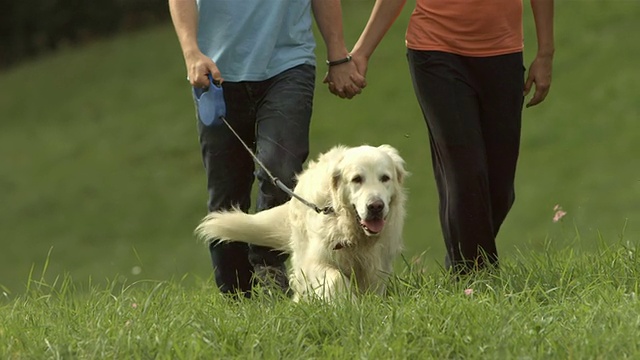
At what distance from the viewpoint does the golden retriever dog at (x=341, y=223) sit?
6090 mm

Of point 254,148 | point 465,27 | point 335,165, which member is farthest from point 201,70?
point 465,27

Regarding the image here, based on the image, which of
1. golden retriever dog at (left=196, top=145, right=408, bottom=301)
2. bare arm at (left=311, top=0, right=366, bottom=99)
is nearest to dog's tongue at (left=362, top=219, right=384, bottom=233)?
golden retriever dog at (left=196, top=145, right=408, bottom=301)

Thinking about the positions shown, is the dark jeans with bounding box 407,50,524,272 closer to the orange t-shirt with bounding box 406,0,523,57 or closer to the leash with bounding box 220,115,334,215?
the orange t-shirt with bounding box 406,0,523,57

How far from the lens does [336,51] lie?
6781 mm

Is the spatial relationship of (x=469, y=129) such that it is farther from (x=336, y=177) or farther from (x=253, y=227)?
(x=253, y=227)

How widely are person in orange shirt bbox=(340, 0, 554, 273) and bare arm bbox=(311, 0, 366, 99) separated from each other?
1.02 feet

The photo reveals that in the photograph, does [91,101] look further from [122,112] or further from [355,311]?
[355,311]

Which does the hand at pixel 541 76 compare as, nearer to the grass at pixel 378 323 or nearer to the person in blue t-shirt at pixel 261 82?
the person in blue t-shirt at pixel 261 82

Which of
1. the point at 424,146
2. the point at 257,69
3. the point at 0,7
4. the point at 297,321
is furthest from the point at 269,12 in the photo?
the point at 0,7

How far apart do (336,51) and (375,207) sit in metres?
1.10

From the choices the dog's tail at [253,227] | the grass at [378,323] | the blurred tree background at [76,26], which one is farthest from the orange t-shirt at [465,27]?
the blurred tree background at [76,26]

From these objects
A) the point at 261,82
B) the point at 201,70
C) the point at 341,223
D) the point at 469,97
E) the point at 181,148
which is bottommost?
the point at 181,148

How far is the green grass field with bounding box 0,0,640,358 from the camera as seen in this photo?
16.4 ft

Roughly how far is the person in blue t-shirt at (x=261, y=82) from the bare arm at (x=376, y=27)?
7cm
